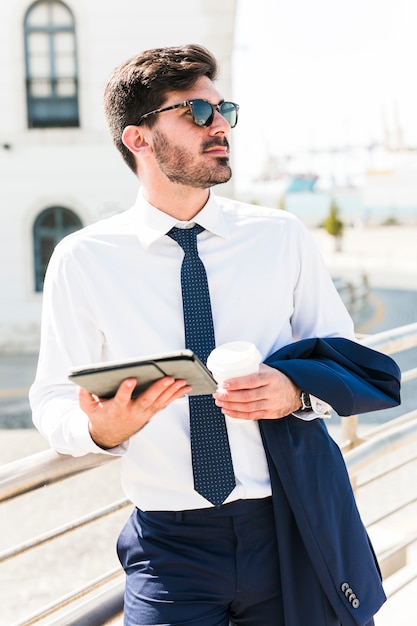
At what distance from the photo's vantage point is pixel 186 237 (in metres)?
1.89

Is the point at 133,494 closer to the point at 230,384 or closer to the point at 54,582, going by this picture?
the point at 230,384

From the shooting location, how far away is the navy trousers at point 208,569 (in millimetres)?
1698

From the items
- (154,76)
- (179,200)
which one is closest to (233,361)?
(179,200)

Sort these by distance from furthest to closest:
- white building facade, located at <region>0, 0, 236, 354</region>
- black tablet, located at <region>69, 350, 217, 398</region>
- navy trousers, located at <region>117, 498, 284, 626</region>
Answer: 1. white building facade, located at <region>0, 0, 236, 354</region>
2. navy trousers, located at <region>117, 498, 284, 626</region>
3. black tablet, located at <region>69, 350, 217, 398</region>

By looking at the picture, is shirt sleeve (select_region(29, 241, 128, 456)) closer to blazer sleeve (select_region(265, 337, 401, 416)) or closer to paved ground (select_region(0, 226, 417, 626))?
blazer sleeve (select_region(265, 337, 401, 416))

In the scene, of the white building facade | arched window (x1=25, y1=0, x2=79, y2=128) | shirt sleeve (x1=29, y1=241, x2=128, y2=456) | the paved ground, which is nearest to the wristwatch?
shirt sleeve (x1=29, y1=241, x2=128, y2=456)

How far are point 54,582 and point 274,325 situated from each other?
3.77 meters

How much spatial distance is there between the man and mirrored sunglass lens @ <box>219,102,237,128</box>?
0.02m

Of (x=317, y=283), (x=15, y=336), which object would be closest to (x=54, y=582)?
(x=317, y=283)

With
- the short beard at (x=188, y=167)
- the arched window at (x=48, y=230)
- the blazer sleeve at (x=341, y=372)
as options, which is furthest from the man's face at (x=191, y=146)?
the arched window at (x=48, y=230)

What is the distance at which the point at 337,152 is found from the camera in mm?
123875

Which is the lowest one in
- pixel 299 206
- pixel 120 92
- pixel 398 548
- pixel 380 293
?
pixel 299 206

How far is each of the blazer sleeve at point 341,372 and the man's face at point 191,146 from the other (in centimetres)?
49

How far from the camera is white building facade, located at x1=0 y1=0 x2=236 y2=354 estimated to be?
14445mm
